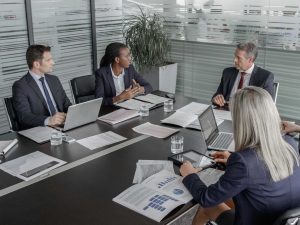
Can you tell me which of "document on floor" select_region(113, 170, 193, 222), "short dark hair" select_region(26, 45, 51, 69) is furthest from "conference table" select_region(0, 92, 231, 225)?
"short dark hair" select_region(26, 45, 51, 69)

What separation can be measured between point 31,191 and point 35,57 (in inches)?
61.8

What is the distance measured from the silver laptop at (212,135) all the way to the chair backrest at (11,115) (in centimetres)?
152

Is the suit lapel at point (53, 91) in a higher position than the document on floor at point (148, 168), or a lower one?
higher

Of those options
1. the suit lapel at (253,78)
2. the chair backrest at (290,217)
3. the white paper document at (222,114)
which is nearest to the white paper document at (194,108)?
the white paper document at (222,114)

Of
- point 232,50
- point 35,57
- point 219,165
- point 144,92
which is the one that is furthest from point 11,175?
point 232,50

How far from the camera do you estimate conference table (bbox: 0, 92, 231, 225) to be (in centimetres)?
161

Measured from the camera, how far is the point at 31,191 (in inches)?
72.4

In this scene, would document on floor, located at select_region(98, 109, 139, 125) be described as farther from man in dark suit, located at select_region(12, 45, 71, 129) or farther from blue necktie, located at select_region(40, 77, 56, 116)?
blue necktie, located at select_region(40, 77, 56, 116)

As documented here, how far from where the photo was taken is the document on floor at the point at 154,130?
2.61 metres

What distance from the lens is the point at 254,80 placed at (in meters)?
3.41

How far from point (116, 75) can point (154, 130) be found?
4.16 ft

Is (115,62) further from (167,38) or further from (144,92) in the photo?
(167,38)

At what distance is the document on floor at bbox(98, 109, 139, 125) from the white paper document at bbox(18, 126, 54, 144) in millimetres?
435

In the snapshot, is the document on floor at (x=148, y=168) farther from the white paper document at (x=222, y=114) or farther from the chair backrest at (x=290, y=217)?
the white paper document at (x=222, y=114)
